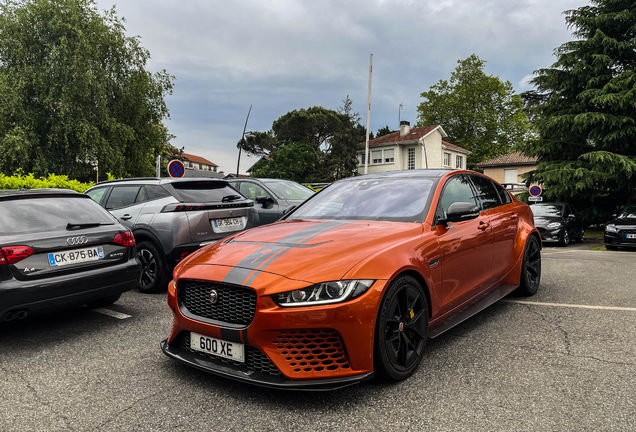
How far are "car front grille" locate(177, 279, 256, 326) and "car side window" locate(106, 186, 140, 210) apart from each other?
3933 mm

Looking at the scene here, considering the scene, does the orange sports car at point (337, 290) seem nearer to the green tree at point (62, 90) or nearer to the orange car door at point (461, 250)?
the orange car door at point (461, 250)

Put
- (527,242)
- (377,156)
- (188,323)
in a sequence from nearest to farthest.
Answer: (188,323) → (527,242) → (377,156)

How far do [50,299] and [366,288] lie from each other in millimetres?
2963

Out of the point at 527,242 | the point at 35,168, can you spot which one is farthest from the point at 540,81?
the point at 35,168

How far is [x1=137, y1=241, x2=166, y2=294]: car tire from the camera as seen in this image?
19.6 feet

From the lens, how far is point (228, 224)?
21.2 ft

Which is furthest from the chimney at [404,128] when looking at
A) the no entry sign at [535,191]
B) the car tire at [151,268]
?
the car tire at [151,268]

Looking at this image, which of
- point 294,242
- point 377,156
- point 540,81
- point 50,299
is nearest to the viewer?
point 294,242

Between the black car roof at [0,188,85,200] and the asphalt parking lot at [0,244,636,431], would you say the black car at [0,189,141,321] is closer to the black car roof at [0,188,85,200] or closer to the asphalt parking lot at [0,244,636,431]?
the black car roof at [0,188,85,200]

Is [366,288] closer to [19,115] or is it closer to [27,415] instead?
[27,415]

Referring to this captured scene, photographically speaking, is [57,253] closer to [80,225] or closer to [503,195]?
[80,225]

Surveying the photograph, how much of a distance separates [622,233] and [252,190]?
36.3 ft

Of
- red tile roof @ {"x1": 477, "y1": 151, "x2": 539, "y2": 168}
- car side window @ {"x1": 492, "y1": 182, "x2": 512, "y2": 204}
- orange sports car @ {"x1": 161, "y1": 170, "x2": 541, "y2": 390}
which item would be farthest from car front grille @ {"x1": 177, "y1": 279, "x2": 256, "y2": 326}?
red tile roof @ {"x1": 477, "y1": 151, "x2": 539, "y2": 168}

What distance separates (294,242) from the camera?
3303 mm
